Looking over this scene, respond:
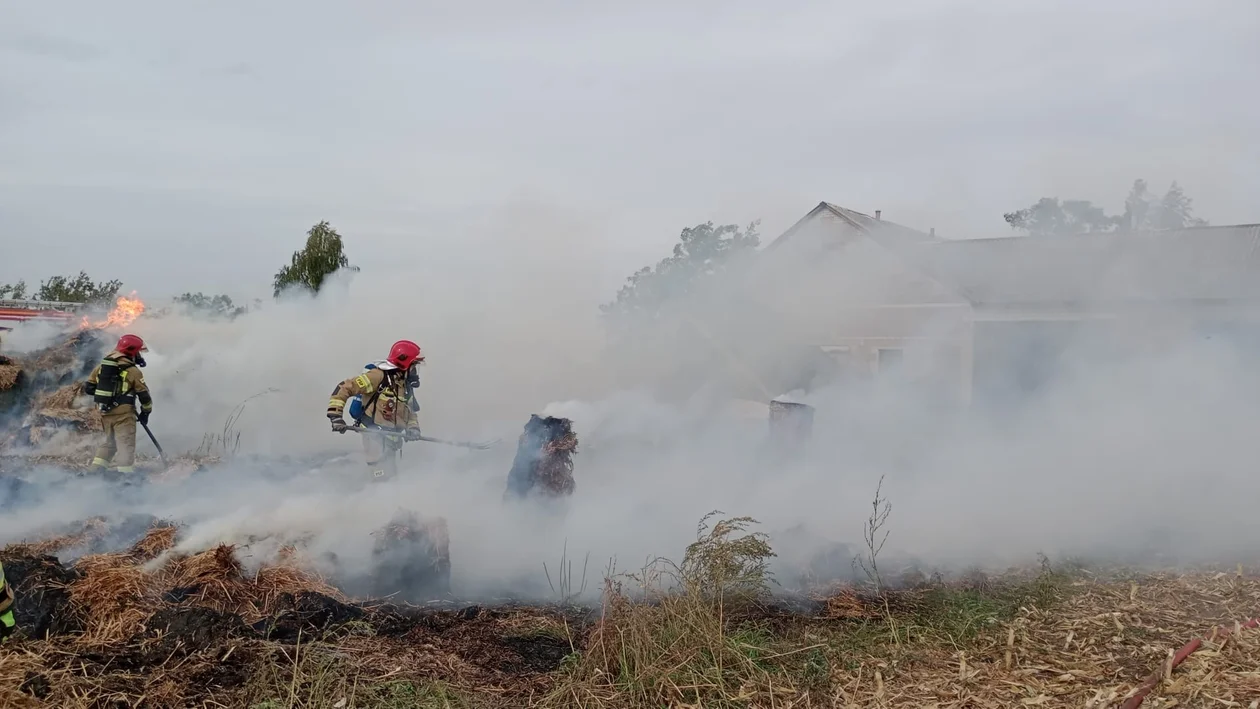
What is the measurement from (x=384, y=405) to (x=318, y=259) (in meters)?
8.43

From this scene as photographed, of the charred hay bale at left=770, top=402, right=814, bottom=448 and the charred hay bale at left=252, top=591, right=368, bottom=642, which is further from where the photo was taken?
the charred hay bale at left=770, top=402, right=814, bottom=448

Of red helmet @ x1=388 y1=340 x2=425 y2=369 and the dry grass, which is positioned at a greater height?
red helmet @ x1=388 y1=340 x2=425 y2=369

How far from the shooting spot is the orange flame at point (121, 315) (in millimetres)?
12680

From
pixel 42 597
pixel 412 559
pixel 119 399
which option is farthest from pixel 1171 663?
pixel 119 399

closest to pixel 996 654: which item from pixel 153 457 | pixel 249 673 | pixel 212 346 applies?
pixel 249 673

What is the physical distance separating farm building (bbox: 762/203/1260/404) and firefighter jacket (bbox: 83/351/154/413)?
948 cm

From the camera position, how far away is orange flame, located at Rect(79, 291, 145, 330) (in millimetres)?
12680

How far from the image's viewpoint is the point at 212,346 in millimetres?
12750

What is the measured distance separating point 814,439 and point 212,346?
921 centimetres

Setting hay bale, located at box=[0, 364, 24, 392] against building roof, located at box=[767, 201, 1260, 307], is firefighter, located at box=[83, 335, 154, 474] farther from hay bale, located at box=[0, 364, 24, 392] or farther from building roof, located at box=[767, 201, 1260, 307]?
building roof, located at box=[767, 201, 1260, 307]

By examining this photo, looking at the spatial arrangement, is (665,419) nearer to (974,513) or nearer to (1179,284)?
(974,513)

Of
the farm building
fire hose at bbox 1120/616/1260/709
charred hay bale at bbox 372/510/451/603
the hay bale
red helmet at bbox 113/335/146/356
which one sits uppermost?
the farm building

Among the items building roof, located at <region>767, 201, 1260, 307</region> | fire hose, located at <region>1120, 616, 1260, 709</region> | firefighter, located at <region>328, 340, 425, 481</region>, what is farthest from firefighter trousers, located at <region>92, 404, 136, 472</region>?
building roof, located at <region>767, 201, 1260, 307</region>

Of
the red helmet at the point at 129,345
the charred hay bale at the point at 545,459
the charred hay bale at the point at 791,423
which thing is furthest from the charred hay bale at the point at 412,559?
the red helmet at the point at 129,345
